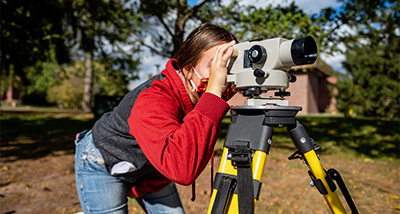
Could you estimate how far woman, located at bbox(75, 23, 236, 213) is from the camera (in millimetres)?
1100

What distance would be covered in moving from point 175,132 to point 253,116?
1.16 ft

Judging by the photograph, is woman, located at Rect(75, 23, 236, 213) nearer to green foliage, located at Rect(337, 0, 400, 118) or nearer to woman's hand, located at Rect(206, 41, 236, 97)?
woman's hand, located at Rect(206, 41, 236, 97)

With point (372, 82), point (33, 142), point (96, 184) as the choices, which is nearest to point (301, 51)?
point (96, 184)

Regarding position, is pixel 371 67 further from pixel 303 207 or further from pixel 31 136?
pixel 31 136

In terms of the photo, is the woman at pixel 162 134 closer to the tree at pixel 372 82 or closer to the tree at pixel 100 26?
the tree at pixel 100 26

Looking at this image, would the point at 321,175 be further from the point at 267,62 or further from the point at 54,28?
the point at 54,28

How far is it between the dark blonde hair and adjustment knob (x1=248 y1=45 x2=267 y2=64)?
0.87ft

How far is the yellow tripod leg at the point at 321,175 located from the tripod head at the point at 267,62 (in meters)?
0.31

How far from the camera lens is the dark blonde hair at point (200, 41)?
1.38 metres

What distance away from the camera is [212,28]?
4.72 feet

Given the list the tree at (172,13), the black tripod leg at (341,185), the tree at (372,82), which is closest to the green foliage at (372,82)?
the tree at (372,82)

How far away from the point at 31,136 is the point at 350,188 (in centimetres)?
1034

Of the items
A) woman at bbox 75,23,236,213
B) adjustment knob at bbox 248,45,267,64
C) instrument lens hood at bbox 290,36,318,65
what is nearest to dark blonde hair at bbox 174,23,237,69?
woman at bbox 75,23,236,213

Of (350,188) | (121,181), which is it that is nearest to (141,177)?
(121,181)
